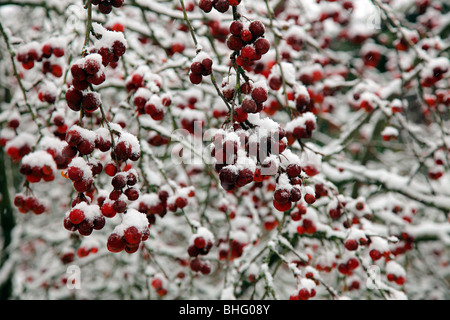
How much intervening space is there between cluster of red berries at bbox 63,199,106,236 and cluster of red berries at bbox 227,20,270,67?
643 mm

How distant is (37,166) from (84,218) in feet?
1.98

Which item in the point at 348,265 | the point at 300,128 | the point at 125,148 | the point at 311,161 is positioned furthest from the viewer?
the point at 348,265

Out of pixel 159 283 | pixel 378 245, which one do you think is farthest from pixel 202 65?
pixel 159 283

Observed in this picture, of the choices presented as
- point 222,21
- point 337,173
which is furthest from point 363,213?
point 222,21

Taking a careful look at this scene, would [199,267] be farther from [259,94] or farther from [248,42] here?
Answer: [248,42]

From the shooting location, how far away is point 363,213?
1.97 m

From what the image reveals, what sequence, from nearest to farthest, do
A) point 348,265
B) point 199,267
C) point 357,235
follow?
point 357,235 < point 199,267 < point 348,265

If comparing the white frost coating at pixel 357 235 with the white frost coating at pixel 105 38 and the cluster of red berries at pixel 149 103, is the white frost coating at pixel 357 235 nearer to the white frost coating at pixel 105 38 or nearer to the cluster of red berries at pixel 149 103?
the cluster of red berries at pixel 149 103

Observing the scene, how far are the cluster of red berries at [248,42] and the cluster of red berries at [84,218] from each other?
25.3 inches

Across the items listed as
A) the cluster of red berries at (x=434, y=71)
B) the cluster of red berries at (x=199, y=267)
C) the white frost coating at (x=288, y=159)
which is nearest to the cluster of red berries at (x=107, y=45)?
the white frost coating at (x=288, y=159)

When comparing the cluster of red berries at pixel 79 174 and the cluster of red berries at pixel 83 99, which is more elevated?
the cluster of red berries at pixel 83 99

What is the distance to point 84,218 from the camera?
0.98 m

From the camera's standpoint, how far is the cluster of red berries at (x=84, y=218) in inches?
38.1

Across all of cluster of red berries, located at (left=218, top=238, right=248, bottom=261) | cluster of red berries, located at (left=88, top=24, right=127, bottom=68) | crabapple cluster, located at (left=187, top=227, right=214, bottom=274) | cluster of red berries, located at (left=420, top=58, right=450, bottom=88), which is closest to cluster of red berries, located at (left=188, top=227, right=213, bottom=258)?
crabapple cluster, located at (left=187, top=227, right=214, bottom=274)
